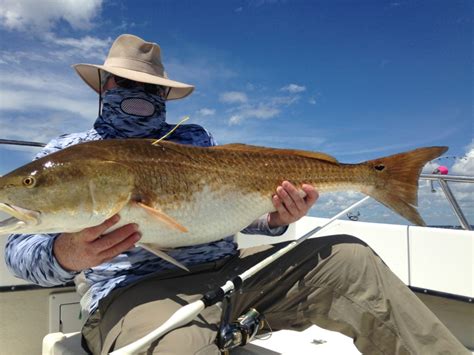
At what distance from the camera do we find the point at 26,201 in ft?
6.27

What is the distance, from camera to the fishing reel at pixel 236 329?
7.51 feet

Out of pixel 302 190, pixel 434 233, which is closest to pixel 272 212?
pixel 302 190

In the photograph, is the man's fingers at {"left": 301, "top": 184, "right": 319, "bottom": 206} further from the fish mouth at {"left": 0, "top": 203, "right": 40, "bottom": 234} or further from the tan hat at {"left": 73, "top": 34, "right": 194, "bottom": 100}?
the fish mouth at {"left": 0, "top": 203, "right": 40, "bottom": 234}

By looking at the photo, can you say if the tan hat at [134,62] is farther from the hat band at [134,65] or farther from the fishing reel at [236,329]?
the fishing reel at [236,329]

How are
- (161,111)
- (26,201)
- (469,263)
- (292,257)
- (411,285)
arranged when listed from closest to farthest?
(26,201), (292,257), (161,111), (469,263), (411,285)

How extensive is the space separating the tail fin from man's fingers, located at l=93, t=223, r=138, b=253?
157 cm

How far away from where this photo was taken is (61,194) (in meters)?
1.96

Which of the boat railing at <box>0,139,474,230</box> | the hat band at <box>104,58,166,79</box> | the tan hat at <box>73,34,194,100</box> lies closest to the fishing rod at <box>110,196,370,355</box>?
the tan hat at <box>73,34,194,100</box>

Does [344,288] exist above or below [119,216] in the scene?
below

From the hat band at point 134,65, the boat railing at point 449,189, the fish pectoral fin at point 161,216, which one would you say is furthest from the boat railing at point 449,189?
the fish pectoral fin at point 161,216

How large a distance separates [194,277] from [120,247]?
599 millimetres

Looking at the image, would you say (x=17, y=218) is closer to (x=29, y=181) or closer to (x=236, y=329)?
(x=29, y=181)

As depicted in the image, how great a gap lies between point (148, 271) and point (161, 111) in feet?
3.62

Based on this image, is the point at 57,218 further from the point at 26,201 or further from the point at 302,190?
the point at 302,190
